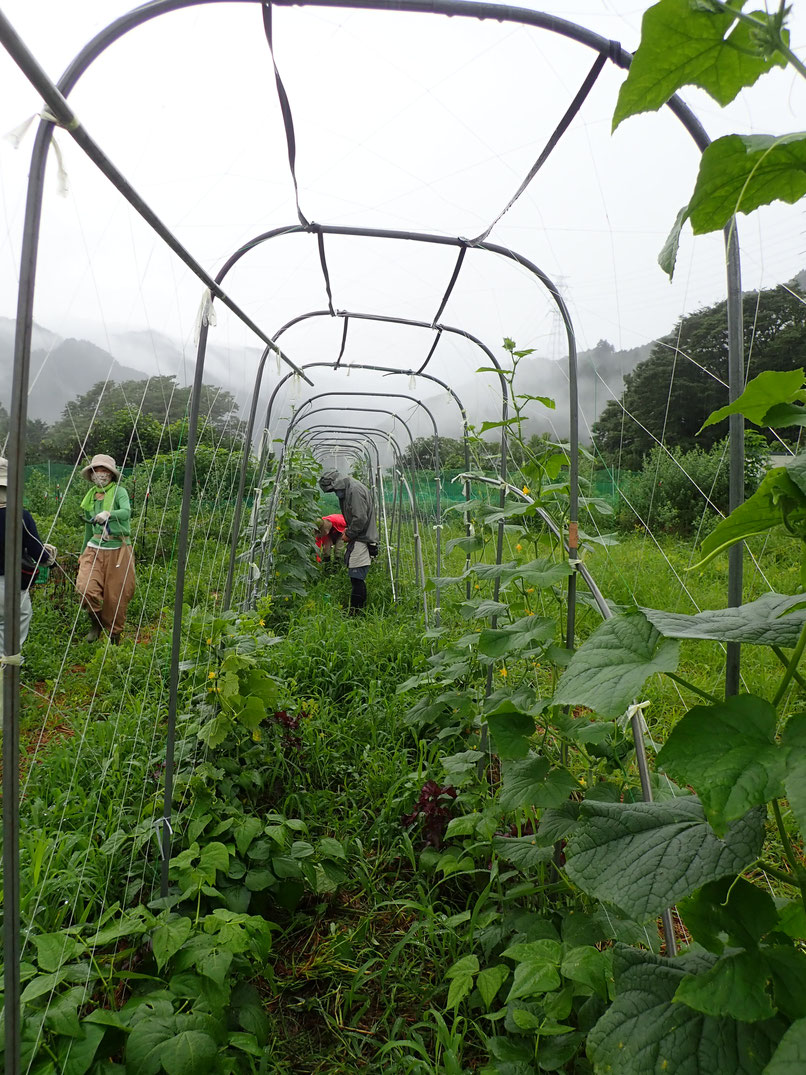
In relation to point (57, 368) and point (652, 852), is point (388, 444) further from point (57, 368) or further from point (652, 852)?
point (652, 852)

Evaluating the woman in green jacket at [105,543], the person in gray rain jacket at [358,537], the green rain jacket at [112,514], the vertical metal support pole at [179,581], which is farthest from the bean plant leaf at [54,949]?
the person in gray rain jacket at [358,537]

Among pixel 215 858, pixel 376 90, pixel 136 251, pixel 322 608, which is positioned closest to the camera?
pixel 136 251

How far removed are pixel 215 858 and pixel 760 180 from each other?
2.02 metres

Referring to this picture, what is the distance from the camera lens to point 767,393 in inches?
26.3

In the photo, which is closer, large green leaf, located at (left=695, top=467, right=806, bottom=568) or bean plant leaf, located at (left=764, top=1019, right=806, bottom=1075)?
bean plant leaf, located at (left=764, top=1019, right=806, bottom=1075)

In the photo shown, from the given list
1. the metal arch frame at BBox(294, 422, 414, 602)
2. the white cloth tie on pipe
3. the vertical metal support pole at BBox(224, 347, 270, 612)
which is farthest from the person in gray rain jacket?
the white cloth tie on pipe

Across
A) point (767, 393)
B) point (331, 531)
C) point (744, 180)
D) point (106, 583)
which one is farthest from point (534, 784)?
point (331, 531)

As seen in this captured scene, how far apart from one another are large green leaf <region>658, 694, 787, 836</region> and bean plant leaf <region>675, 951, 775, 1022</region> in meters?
0.22

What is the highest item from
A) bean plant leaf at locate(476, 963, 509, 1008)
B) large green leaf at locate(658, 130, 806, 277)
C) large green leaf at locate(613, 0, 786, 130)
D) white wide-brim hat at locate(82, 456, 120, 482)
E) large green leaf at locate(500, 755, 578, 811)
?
white wide-brim hat at locate(82, 456, 120, 482)

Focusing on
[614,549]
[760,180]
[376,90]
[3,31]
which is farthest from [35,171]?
[614,549]

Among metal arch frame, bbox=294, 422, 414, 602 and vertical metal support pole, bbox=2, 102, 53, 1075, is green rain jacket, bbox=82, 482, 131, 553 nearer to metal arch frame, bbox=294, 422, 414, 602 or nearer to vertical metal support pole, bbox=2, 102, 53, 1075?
metal arch frame, bbox=294, 422, 414, 602

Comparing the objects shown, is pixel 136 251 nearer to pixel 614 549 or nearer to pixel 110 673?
pixel 110 673

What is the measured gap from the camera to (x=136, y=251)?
5.54 feet

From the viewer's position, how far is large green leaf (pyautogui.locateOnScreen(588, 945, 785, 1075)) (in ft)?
2.22
